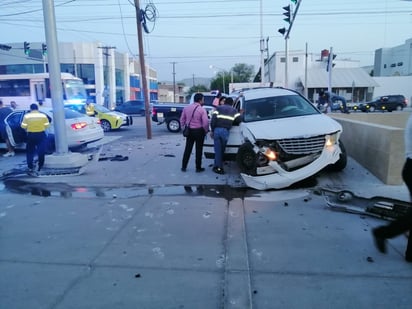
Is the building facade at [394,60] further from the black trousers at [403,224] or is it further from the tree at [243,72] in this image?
the black trousers at [403,224]

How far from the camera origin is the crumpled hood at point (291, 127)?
641 centimetres

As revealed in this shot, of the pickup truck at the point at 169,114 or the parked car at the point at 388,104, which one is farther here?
the parked car at the point at 388,104

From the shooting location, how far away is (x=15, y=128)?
442 inches

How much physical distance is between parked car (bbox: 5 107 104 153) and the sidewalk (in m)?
3.86

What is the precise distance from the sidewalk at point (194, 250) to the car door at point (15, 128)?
461cm

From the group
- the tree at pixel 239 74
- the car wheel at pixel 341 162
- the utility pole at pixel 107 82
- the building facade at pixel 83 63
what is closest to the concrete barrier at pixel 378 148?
the car wheel at pixel 341 162

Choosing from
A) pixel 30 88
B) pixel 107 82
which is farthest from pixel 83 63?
pixel 30 88

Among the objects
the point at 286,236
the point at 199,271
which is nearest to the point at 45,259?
the point at 199,271

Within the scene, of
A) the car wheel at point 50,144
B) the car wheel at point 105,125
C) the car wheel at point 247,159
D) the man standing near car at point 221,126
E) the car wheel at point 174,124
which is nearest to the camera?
the car wheel at point 247,159

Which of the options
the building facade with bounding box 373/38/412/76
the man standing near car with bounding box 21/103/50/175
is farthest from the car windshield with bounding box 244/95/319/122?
the building facade with bounding box 373/38/412/76

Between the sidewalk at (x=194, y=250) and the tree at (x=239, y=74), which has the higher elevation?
the tree at (x=239, y=74)

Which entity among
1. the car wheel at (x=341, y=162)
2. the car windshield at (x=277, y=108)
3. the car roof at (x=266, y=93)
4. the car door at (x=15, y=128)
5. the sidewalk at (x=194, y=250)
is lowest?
the sidewalk at (x=194, y=250)

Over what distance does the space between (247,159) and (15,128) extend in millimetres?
8304

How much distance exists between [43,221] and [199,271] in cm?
290
